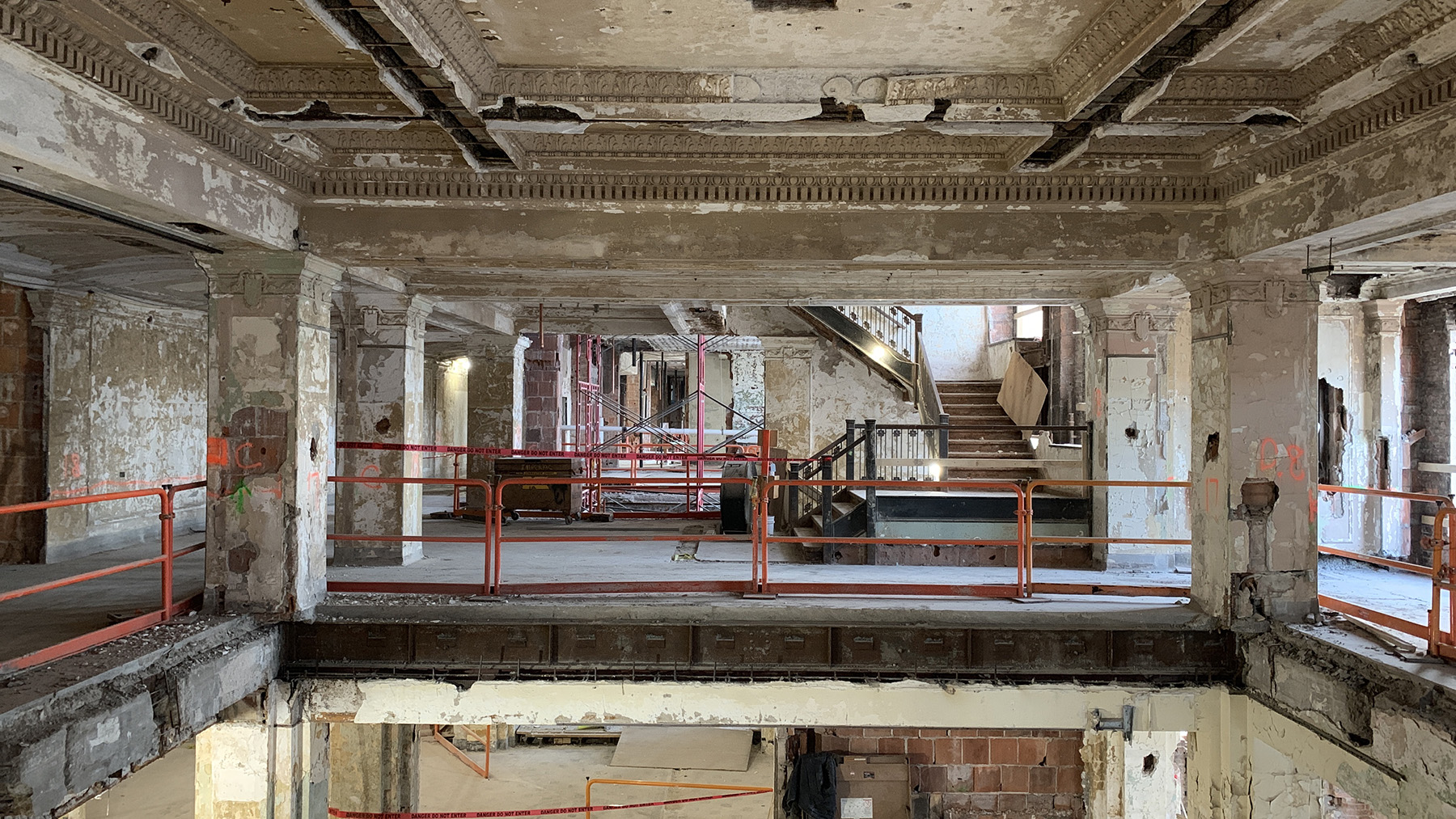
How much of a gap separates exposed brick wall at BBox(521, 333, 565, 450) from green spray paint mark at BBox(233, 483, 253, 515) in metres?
9.45

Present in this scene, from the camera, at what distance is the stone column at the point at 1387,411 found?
Result: 10883 mm

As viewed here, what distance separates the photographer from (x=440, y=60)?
4285 mm

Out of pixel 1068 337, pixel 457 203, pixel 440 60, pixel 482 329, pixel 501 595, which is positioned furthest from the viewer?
pixel 1068 337

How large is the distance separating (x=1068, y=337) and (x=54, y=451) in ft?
49.7

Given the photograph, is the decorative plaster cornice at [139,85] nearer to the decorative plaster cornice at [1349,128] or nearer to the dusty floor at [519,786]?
the decorative plaster cornice at [1349,128]

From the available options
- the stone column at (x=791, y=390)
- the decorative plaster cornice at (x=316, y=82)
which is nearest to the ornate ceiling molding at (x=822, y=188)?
the decorative plaster cornice at (x=316, y=82)

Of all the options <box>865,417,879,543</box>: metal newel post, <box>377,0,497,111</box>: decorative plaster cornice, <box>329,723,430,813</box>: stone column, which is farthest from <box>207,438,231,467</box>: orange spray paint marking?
<box>865,417,879,543</box>: metal newel post

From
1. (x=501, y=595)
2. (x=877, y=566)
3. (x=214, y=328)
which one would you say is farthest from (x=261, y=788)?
(x=877, y=566)

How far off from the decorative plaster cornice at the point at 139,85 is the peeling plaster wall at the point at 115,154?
0.06m

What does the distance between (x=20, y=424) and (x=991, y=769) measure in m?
12.8

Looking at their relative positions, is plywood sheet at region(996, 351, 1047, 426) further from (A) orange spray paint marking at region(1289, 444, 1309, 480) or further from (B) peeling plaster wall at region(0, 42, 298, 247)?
(B) peeling plaster wall at region(0, 42, 298, 247)

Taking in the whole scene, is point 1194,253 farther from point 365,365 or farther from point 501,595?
point 365,365

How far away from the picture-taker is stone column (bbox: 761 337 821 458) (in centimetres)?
1602

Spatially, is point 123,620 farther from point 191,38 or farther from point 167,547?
point 191,38
